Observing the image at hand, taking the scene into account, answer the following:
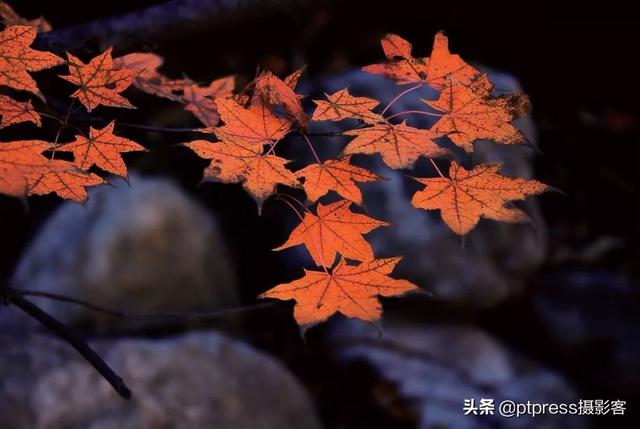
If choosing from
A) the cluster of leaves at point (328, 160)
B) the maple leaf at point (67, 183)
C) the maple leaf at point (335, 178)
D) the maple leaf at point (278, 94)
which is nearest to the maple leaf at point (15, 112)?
the cluster of leaves at point (328, 160)

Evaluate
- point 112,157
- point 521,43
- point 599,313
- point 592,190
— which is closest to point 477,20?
point 521,43

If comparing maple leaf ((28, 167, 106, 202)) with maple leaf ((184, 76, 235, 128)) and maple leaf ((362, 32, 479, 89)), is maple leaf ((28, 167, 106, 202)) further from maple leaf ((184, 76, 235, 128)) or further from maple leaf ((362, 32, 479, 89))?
maple leaf ((362, 32, 479, 89))

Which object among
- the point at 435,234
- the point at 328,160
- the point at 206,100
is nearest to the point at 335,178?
the point at 328,160

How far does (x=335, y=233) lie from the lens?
1261mm

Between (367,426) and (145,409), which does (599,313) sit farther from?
(145,409)

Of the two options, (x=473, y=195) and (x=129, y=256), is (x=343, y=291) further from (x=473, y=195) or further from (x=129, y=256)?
(x=129, y=256)

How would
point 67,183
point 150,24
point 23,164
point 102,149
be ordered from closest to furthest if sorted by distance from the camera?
1. point 23,164
2. point 67,183
3. point 102,149
4. point 150,24

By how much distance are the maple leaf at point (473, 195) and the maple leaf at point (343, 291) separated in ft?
0.47

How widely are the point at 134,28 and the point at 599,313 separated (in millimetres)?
3855

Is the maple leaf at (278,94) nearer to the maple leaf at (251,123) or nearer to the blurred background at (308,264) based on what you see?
the maple leaf at (251,123)

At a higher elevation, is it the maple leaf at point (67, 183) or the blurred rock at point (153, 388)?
the maple leaf at point (67, 183)

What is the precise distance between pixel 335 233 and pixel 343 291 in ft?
0.48

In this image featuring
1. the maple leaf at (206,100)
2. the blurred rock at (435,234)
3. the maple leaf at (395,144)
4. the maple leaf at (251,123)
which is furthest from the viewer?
the blurred rock at (435,234)

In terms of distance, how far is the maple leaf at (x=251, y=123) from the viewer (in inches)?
46.0
